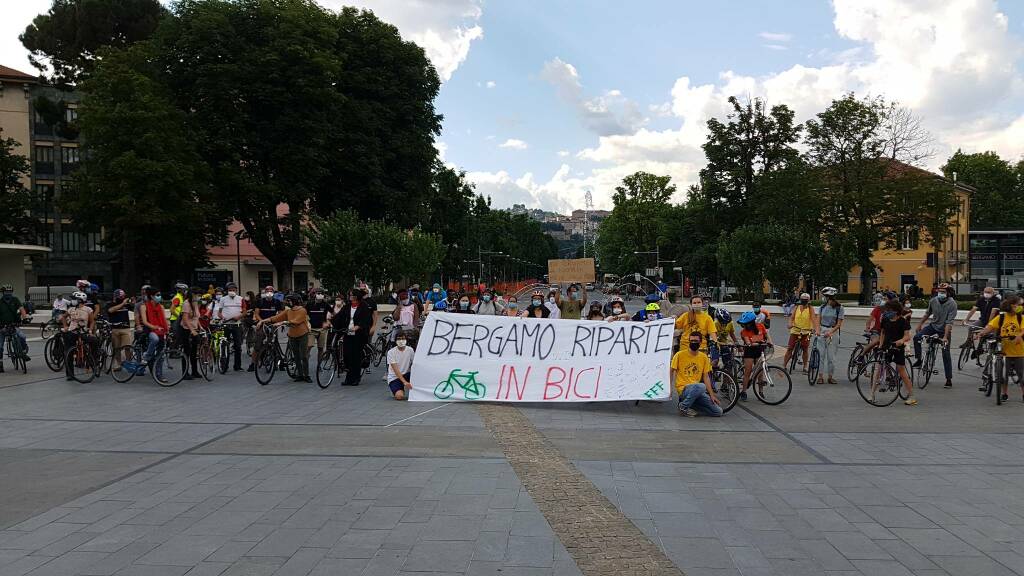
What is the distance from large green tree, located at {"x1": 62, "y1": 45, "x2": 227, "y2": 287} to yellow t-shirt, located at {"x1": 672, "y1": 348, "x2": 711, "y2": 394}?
32.5 m

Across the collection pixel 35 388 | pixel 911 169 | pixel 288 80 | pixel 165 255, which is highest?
pixel 288 80


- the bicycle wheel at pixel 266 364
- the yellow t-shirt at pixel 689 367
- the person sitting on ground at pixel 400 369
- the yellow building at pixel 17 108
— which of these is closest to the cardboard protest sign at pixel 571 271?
the bicycle wheel at pixel 266 364

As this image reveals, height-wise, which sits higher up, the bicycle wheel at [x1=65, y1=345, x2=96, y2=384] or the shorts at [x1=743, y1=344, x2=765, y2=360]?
the shorts at [x1=743, y1=344, x2=765, y2=360]

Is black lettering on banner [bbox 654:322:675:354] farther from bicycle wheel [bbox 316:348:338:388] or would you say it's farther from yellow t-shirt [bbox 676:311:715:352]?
bicycle wheel [bbox 316:348:338:388]

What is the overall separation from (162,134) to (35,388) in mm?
26235

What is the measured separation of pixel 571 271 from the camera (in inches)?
987

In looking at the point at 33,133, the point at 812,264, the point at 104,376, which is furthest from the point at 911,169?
the point at 33,133

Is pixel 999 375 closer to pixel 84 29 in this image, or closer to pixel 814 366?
pixel 814 366

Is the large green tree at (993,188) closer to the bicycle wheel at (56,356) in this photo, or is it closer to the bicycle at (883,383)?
the bicycle at (883,383)

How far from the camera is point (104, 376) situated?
1538 centimetres

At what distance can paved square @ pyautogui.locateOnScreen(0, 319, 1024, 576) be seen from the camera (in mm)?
5223

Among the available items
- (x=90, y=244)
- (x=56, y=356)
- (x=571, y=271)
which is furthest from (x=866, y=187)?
(x=90, y=244)

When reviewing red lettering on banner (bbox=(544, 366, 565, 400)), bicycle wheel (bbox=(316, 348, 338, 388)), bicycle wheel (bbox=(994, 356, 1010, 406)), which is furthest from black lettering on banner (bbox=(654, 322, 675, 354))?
bicycle wheel (bbox=(316, 348, 338, 388))

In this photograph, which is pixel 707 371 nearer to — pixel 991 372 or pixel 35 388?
pixel 991 372
